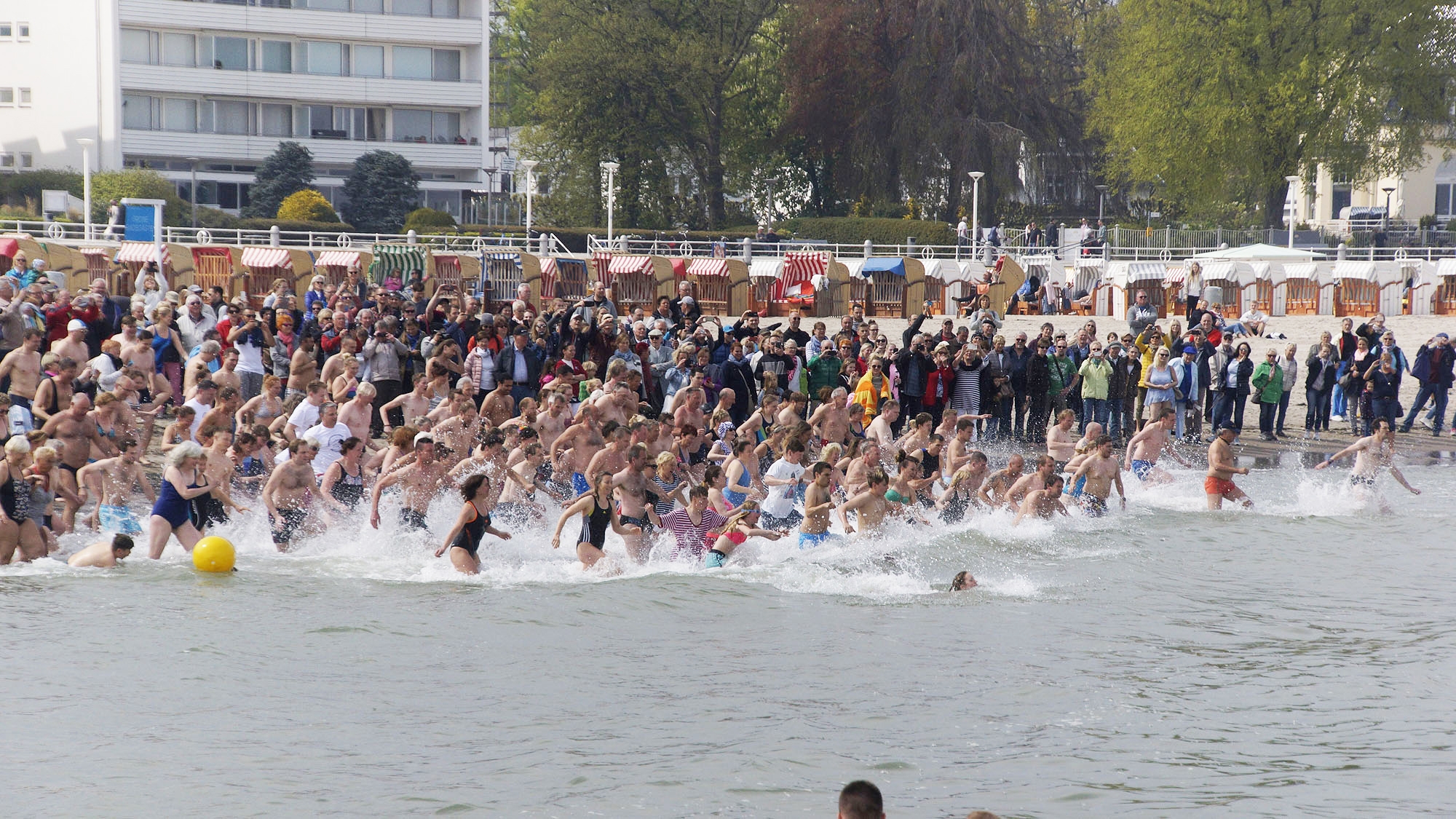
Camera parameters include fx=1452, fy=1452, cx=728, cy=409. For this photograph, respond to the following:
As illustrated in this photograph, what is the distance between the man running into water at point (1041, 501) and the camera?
51.4 ft

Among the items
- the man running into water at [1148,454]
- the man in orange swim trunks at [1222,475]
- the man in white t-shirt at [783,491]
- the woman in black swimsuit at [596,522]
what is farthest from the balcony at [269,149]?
the woman in black swimsuit at [596,522]

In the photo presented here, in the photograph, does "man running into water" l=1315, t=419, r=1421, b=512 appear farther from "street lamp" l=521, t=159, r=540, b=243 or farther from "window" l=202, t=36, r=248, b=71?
"window" l=202, t=36, r=248, b=71

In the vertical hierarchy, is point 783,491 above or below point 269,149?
below

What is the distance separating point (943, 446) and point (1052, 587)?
3.33 m

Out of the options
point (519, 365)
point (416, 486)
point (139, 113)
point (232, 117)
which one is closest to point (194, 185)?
point (139, 113)

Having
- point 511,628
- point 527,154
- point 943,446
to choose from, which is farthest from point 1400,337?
point 527,154

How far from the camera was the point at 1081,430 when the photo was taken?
836 inches

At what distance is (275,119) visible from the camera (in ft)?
178

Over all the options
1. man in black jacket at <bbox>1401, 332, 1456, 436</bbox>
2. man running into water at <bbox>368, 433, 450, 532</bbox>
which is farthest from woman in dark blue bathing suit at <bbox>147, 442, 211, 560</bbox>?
man in black jacket at <bbox>1401, 332, 1456, 436</bbox>

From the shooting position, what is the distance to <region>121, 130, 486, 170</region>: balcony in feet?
171

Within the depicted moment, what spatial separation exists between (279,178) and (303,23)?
822cm

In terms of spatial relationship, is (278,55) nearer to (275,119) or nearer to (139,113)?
(275,119)

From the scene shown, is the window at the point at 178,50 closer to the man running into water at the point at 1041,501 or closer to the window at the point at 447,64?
the window at the point at 447,64

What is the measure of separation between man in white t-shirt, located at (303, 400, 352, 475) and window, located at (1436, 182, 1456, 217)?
56.8 m
